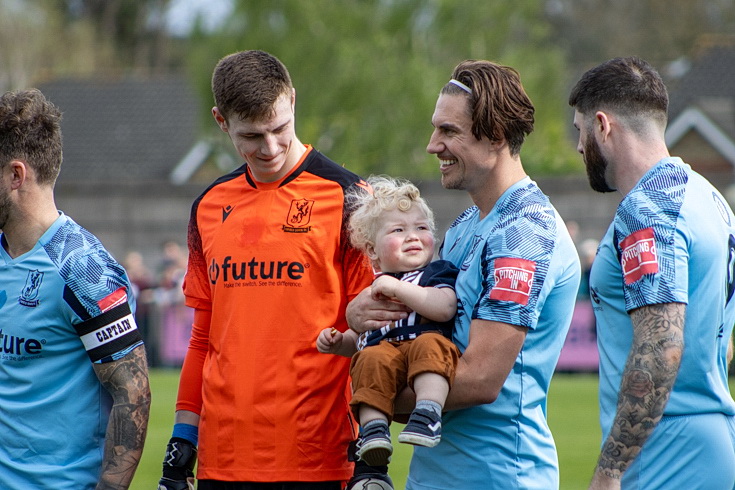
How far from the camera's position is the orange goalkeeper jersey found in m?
4.20

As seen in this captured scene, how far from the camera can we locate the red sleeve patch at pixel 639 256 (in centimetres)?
354

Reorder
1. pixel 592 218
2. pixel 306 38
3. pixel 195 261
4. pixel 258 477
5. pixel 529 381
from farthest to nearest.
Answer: pixel 306 38, pixel 592 218, pixel 195 261, pixel 258 477, pixel 529 381

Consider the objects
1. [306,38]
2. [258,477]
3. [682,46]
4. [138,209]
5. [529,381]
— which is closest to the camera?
[529,381]

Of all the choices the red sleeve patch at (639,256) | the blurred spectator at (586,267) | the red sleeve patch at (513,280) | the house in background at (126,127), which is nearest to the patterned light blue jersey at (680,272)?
the red sleeve patch at (639,256)

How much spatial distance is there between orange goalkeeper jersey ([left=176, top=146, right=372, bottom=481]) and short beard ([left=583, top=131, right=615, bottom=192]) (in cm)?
102

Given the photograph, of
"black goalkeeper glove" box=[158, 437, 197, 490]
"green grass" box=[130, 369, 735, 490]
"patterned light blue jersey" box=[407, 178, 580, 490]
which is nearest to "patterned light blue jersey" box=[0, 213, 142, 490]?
"black goalkeeper glove" box=[158, 437, 197, 490]

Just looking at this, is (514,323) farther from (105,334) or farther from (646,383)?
(105,334)

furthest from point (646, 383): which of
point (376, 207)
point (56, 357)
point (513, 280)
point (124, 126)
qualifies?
point (124, 126)

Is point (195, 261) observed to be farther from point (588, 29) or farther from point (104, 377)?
point (588, 29)

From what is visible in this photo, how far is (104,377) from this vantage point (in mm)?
3859

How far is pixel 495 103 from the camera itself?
3754 mm

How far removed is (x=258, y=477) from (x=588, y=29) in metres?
55.2

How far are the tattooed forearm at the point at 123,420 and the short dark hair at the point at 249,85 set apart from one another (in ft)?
3.51

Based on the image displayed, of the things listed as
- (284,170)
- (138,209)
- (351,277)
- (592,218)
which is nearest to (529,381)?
(351,277)
